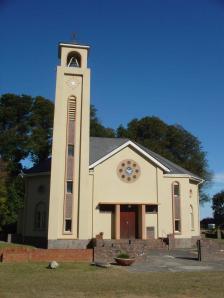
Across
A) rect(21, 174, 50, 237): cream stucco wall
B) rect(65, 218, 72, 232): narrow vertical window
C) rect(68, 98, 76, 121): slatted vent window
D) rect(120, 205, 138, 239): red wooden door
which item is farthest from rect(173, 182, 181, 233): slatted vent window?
rect(68, 98, 76, 121): slatted vent window

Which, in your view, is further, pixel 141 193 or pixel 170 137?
pixel 170 137

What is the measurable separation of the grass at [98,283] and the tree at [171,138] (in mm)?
42908

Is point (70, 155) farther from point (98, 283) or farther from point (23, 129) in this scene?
point (23, 129)

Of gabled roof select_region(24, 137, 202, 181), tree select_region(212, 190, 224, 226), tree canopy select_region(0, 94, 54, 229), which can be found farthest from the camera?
tree select_region(212, 190, 224, 226)

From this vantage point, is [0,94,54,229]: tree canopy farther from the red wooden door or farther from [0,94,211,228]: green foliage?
the red wooden door

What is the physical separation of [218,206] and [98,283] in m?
76.7

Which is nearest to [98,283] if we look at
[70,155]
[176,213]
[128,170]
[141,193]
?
[70,155]

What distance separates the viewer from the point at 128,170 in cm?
3538

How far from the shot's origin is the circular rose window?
35094 mm

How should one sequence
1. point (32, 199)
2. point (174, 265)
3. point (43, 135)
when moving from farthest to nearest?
point (43, 135)
point (32, 199)
point (174, 265)

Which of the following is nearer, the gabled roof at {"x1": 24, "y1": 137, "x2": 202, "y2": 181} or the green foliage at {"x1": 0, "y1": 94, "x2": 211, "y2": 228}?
the gabled roof at {"x1": 24, "y1": 137, "x2": 202, "y2": 181}

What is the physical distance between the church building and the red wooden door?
0.28 ft

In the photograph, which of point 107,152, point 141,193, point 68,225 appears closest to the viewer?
point 68,225

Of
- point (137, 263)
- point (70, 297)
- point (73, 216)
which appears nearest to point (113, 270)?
point (137, 263)
